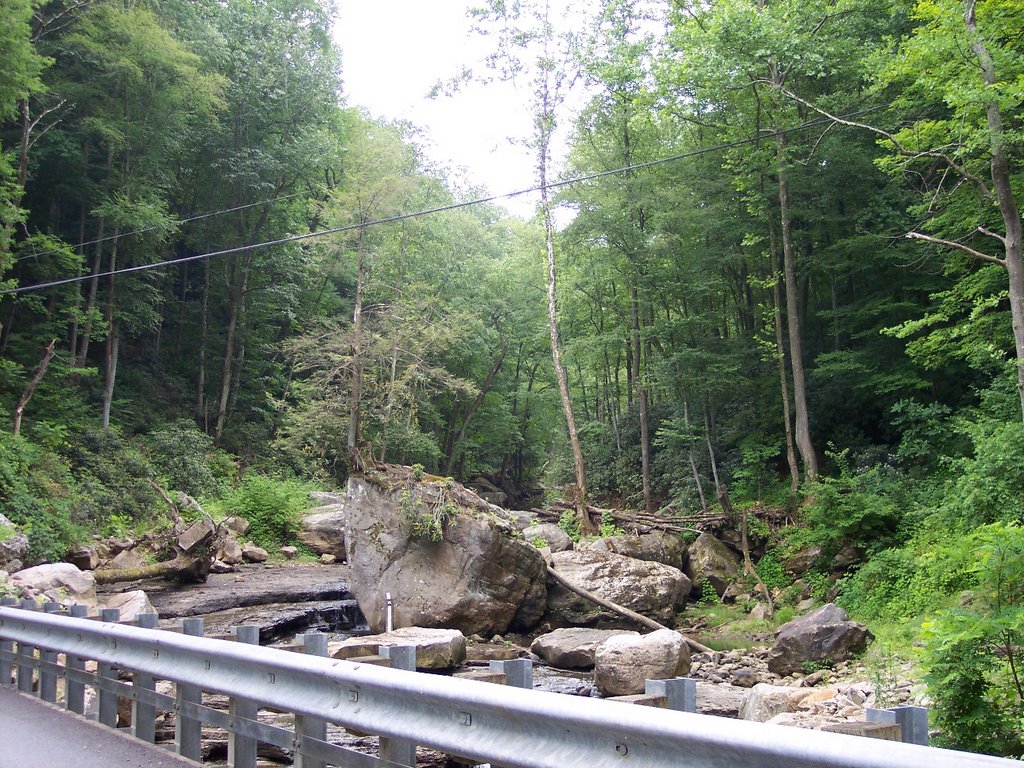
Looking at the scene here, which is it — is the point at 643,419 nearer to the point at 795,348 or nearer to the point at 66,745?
the point at 795,348

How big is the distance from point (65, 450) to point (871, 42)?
873 inches

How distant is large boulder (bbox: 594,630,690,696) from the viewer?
10102mm

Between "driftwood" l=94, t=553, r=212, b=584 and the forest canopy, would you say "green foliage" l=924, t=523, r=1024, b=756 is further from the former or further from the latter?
"driftwood" l=94, t=553, r=212, b=584

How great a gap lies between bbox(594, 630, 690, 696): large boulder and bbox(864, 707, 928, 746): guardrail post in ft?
24.9

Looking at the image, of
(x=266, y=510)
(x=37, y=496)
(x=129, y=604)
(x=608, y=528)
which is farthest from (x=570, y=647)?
(x=266, y=510)

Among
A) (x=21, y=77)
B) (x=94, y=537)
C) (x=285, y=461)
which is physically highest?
(x=21, y=77)

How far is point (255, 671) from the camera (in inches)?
149

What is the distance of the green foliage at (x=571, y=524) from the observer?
19703 mm

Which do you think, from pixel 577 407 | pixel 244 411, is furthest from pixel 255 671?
pixel 577 407

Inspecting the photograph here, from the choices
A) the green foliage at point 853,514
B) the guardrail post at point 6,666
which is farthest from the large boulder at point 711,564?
the guardrail post at point 6,666

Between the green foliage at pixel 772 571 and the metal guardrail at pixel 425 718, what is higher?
the metal guardrail at pixel 425 718

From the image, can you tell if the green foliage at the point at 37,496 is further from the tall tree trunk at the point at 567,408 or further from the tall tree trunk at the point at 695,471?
the tall tree trunk at the point at 695,471

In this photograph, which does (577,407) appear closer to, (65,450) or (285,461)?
(285,461)

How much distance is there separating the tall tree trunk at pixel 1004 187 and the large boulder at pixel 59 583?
1457 cm
